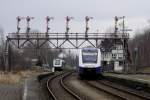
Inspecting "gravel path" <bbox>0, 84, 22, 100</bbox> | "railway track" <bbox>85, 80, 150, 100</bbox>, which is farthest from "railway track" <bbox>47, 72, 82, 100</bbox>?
"railway track" <bbox>85, 80, 150, 100</bbox>

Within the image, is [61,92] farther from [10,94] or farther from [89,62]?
[89,62]

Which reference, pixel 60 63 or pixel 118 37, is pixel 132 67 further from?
pixel 60 63

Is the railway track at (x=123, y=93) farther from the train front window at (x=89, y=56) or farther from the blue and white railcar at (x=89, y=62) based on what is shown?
the train front window at (x=89, y=56)

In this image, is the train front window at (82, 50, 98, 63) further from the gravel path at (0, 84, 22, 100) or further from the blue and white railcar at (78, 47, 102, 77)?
the gravel path at (0, 84, 22, 100)

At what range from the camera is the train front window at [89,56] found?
1962 inches

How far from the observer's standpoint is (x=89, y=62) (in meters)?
49.7

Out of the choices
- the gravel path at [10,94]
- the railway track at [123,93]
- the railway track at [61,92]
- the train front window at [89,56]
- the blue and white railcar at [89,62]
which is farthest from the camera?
the train front window at [89,56]

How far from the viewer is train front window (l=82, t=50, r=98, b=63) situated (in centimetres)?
4984

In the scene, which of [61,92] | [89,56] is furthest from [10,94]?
[89,56]

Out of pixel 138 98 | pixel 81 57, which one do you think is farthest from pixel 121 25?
pixel 138 98

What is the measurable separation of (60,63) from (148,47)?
4414cm

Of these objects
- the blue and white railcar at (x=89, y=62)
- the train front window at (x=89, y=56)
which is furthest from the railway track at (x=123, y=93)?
the train front window at (x=89, y=56)

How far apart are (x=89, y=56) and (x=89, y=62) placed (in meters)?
0.86

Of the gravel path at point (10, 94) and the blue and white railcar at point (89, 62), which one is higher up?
the blue and white railcar at point (89, 62)
